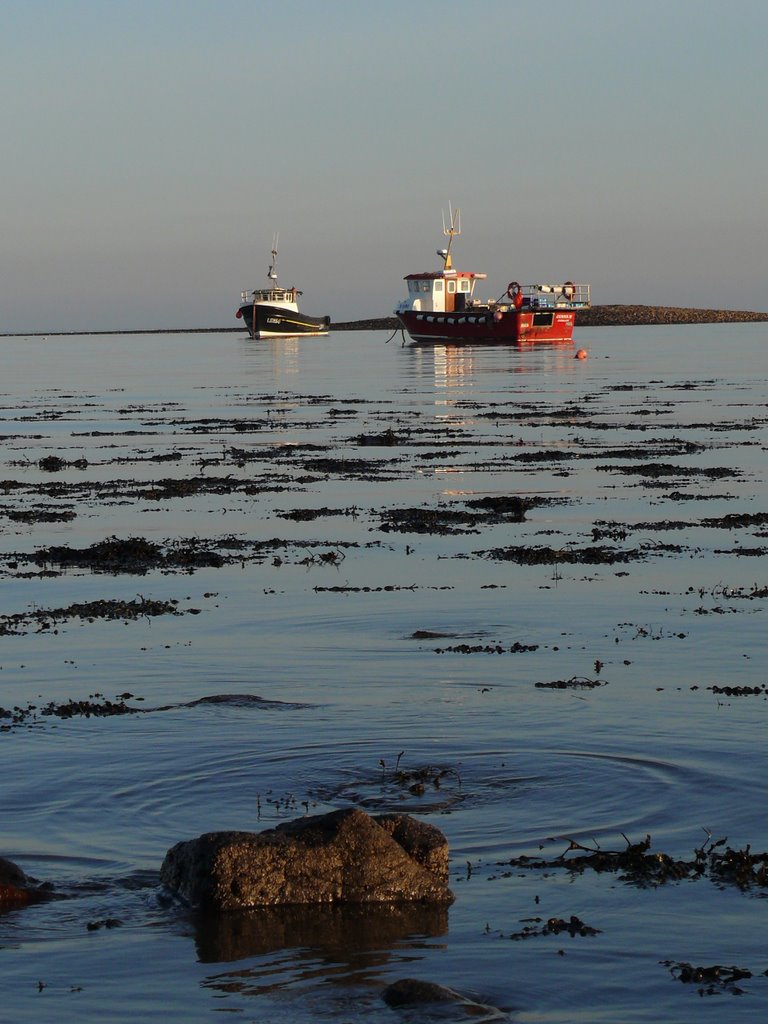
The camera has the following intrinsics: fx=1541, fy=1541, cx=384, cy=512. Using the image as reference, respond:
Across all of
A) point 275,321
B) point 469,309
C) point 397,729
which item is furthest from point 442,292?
point 397,729

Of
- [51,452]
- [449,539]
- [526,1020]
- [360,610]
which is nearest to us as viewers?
[526,1020]

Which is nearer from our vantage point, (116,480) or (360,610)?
(360,610)

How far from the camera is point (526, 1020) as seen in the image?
6480 mm

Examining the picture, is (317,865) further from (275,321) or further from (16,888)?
(275,321)

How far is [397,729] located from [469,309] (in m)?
105

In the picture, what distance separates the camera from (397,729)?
1107 centimetres

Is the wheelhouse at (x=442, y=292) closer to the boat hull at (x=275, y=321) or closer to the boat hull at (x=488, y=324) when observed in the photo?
the boat hull at (x=488, y=324)

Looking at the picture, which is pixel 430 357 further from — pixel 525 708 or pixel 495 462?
pixel 525 708

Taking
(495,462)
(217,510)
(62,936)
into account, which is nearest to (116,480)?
(217,510)

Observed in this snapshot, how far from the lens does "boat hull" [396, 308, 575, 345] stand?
111950 mm

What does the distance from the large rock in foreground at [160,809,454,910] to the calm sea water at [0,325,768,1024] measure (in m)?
0.16

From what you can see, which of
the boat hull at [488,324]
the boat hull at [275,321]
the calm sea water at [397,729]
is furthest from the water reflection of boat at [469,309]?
the calm sea water at [397,729]

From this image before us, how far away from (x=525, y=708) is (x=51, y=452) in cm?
2502

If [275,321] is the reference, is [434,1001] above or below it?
below
